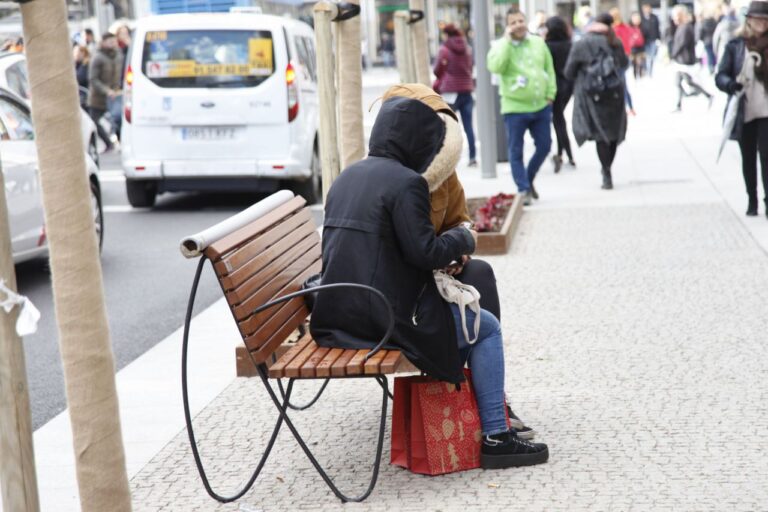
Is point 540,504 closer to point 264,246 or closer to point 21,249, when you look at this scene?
point 264,246

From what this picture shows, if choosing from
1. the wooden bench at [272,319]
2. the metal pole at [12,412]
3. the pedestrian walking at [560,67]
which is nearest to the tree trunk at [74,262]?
the metal pole at [12,412]

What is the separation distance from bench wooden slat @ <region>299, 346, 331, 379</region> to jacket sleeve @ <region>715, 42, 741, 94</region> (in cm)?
660

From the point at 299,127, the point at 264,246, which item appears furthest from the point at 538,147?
the point at 264,246

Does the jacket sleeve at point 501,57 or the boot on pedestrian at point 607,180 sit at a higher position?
the jacket sleeve at point 501,57

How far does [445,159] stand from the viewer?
191 inches

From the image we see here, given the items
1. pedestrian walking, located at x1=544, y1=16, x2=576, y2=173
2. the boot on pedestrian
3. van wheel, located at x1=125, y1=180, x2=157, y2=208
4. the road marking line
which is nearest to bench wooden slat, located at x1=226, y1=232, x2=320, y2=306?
the boot on pedestrian

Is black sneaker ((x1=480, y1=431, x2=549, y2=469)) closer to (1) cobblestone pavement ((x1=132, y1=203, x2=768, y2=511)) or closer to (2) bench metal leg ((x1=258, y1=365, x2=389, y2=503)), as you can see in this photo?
(1) cobblestone pavement ((x1=132, y1=203, x2=768, y2=511))

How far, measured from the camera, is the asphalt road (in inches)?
289

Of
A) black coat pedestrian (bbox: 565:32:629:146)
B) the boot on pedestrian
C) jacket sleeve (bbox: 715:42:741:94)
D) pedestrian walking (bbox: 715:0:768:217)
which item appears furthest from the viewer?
the boot on pedestrian

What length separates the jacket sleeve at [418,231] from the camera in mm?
4590

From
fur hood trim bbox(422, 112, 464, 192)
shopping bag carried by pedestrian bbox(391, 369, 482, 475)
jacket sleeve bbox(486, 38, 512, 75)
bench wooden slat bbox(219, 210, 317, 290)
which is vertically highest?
fur hood trim bbox(422, 112, 464, 192)

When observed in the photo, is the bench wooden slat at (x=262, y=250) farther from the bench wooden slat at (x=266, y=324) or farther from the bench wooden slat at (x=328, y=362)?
the bench wooden slat at (x=328, y=362)

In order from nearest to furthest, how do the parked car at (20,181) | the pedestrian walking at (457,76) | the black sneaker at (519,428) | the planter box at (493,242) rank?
the black sneaker at (519,428), the parked car at (20,181), the planter box at (493,242), the pedestrian walking at (457,76)

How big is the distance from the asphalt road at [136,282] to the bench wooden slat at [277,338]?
5.13 ft
